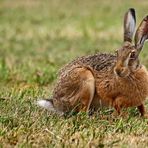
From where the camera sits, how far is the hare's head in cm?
683

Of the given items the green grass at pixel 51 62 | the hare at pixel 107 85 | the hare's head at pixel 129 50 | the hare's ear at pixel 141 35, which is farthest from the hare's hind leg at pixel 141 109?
the hare's ear at pixel 141 35

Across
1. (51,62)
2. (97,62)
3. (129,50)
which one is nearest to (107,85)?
(97,62)

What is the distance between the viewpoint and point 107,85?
23.5ft

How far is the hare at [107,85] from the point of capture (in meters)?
7.12

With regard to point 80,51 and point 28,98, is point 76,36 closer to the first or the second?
point 80,51

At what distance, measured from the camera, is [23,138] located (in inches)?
233

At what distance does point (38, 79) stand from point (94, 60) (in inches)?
117

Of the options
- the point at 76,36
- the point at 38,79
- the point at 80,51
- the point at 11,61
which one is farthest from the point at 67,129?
the point at 76,36

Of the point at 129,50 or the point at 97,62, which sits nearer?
the point at 129,50

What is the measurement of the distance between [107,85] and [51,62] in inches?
214

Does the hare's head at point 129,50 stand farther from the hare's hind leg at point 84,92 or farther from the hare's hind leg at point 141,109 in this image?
the hare's hind leg at point 141,109

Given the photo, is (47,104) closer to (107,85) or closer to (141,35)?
(107,85)

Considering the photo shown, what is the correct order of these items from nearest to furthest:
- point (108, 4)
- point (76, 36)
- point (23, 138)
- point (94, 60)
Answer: point (23, 138) < point (94, 60) < point (76, 36) < point (108, 4)

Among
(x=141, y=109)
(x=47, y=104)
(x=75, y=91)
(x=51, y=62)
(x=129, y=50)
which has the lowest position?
(x=51, y=62)
